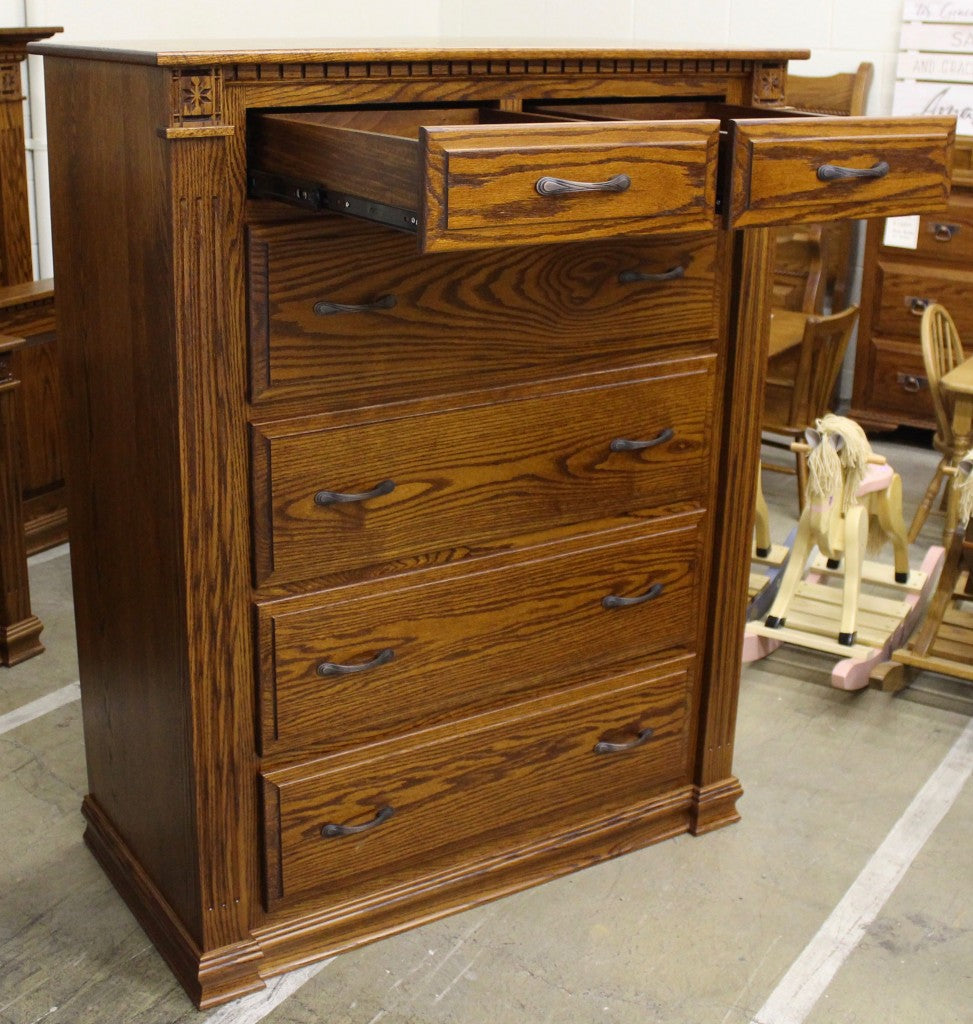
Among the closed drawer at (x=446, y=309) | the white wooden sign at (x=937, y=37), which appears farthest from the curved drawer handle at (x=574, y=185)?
the white wooden sign at (x=937, y=37)

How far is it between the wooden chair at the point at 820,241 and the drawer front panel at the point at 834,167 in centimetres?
353

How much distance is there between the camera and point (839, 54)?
577 cm

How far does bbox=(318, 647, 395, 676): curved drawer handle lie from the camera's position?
2.20 metres

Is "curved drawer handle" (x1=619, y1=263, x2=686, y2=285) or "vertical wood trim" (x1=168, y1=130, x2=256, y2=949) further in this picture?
"curved drawer handle" (x1=619, y1=263, x2=686, y2=285)

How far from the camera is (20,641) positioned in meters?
3.45

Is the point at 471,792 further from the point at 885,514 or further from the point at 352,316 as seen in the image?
the point at 885,514

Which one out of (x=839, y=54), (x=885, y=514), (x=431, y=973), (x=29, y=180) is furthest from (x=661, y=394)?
(x=839, y=54)

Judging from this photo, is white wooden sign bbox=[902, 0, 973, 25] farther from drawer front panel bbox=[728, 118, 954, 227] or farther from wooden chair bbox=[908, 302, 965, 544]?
drawer front panel bbox=[728, 118, 954, 227]

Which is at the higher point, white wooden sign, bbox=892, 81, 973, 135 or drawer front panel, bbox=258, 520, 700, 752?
white wooden sign, bbox=892, 81, 973, 135

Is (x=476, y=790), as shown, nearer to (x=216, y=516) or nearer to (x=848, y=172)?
(x=216, y=516)

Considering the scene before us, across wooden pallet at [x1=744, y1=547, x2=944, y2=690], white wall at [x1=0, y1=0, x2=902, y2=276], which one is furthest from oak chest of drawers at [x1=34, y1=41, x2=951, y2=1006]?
white wall at [x1=0, y1=0, x2=902, y2=276]

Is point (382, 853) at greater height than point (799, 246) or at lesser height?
lesser

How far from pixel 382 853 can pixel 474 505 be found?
63 cm

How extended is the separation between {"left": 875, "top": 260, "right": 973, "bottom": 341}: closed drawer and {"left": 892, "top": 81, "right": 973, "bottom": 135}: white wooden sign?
569 millimetres
